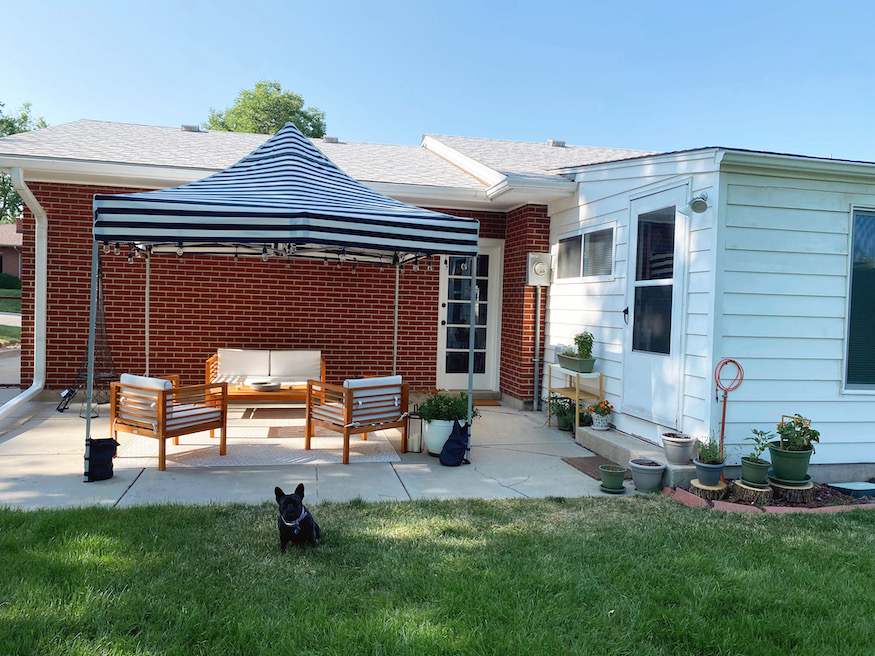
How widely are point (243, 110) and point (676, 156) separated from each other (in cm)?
3402

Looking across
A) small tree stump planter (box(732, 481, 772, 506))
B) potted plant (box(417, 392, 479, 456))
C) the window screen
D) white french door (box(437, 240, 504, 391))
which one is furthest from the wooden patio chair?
white french door (box(437, 240, 504, 391))

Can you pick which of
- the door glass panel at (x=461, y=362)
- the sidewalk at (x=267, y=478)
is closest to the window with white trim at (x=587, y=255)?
the door glass panel at (x=461, y=362)

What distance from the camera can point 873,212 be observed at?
533 centimetres

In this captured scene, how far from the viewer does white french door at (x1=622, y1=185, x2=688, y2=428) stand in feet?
18.0

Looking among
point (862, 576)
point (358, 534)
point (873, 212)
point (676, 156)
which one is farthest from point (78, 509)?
point (873, 212)

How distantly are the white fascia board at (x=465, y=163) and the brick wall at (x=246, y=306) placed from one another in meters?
0.65

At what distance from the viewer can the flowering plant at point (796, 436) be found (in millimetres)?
4736

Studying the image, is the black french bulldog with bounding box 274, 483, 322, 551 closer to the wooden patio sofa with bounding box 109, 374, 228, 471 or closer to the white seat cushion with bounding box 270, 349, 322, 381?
the wooden patio sofa with bounding box 109, 374, 228, 471

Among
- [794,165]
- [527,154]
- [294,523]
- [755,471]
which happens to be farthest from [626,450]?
[527,154]

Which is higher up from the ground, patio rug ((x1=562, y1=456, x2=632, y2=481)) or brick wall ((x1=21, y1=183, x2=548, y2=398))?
brick wall ((x1=21, y1=183, x2=548, y2=398))

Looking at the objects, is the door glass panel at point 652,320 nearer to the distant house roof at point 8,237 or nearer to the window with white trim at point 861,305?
the window with white trim at point 861,305

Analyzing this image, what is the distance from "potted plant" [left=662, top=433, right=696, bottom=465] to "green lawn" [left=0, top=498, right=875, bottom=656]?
0.79m

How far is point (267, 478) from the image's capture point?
5.13 meters

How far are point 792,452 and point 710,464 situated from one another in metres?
0.60
